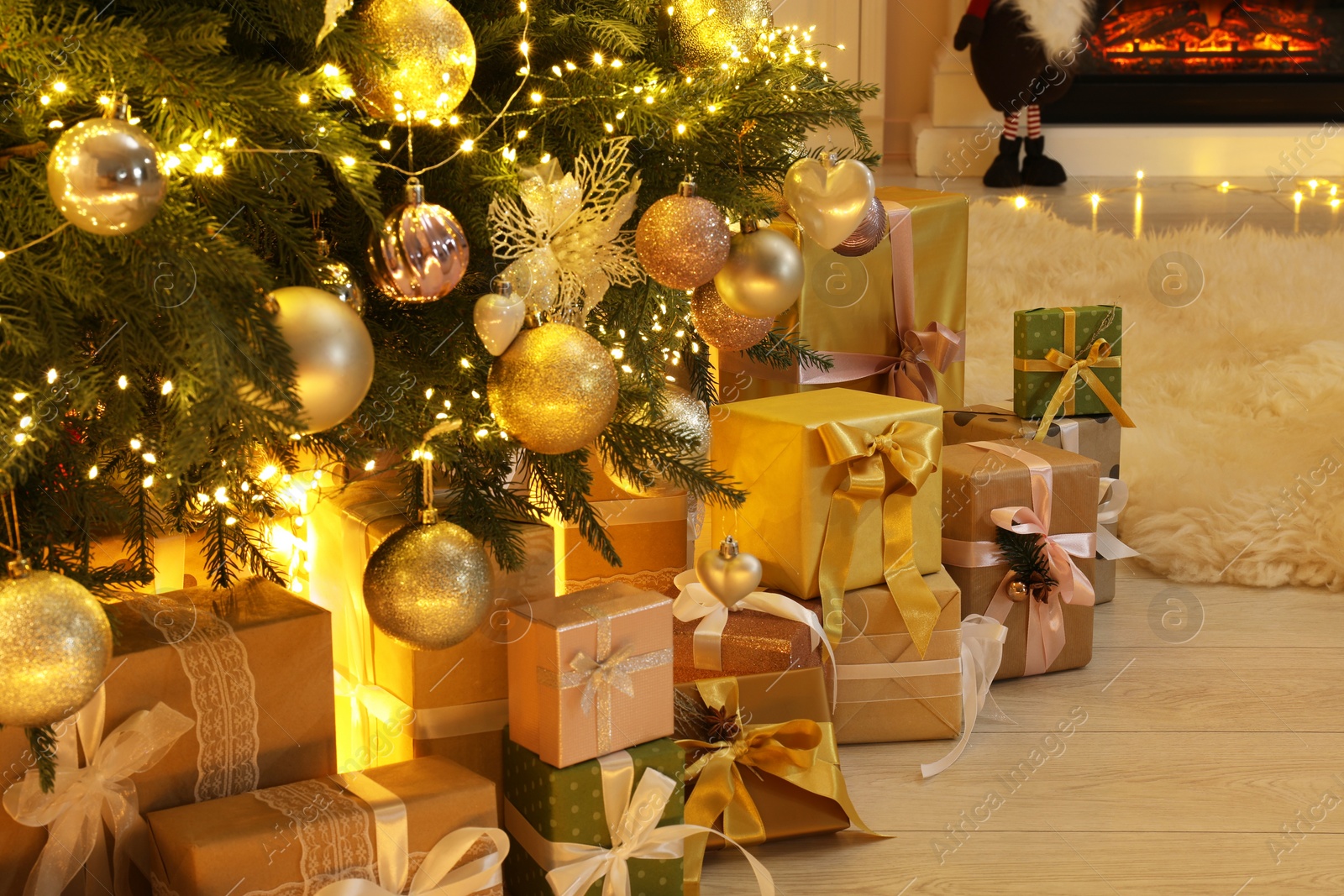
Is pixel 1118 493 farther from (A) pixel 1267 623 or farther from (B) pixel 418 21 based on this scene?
(B) pixel 418 21

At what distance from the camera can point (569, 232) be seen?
0.95 meters

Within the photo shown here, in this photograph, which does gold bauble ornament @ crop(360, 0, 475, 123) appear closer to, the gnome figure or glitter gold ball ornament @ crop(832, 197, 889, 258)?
glitter gold ball ornament @ crop(832, 197, 889, 258)

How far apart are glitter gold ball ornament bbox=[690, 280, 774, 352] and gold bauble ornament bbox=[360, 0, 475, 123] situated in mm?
345

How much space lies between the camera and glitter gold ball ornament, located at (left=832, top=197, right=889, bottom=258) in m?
1.22

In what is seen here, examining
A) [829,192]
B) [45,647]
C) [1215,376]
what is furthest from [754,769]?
[1215,376]

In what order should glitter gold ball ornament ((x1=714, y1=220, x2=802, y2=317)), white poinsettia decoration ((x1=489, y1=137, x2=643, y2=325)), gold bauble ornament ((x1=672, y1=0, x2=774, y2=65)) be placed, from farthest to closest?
1. gold bauble ornament ((x1=672, y1=0, x2=774, y2=65))
2. glitter gold ball ornament ((x1=714, y1=220, x2=802, y2=317))
3. white poinsettia decoration ((x1=489, y1=137, x2=643, y2=325))

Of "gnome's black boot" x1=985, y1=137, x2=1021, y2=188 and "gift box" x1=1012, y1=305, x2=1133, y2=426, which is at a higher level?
"gnome's black boot" x1=985, y1=137, x2=1021, y2=188

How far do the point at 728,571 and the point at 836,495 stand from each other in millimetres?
252

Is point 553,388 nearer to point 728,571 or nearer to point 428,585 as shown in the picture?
point 428,585

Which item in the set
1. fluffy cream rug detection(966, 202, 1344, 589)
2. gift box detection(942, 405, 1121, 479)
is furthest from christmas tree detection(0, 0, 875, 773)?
fluffy cream rug detection(966, 202, 1344, 589)

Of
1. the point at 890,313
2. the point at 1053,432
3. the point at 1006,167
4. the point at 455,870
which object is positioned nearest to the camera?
the point at 455,870

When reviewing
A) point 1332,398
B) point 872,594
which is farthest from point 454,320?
point 1332,398

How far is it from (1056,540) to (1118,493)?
211 mm

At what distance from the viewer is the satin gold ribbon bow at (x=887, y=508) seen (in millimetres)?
1247
